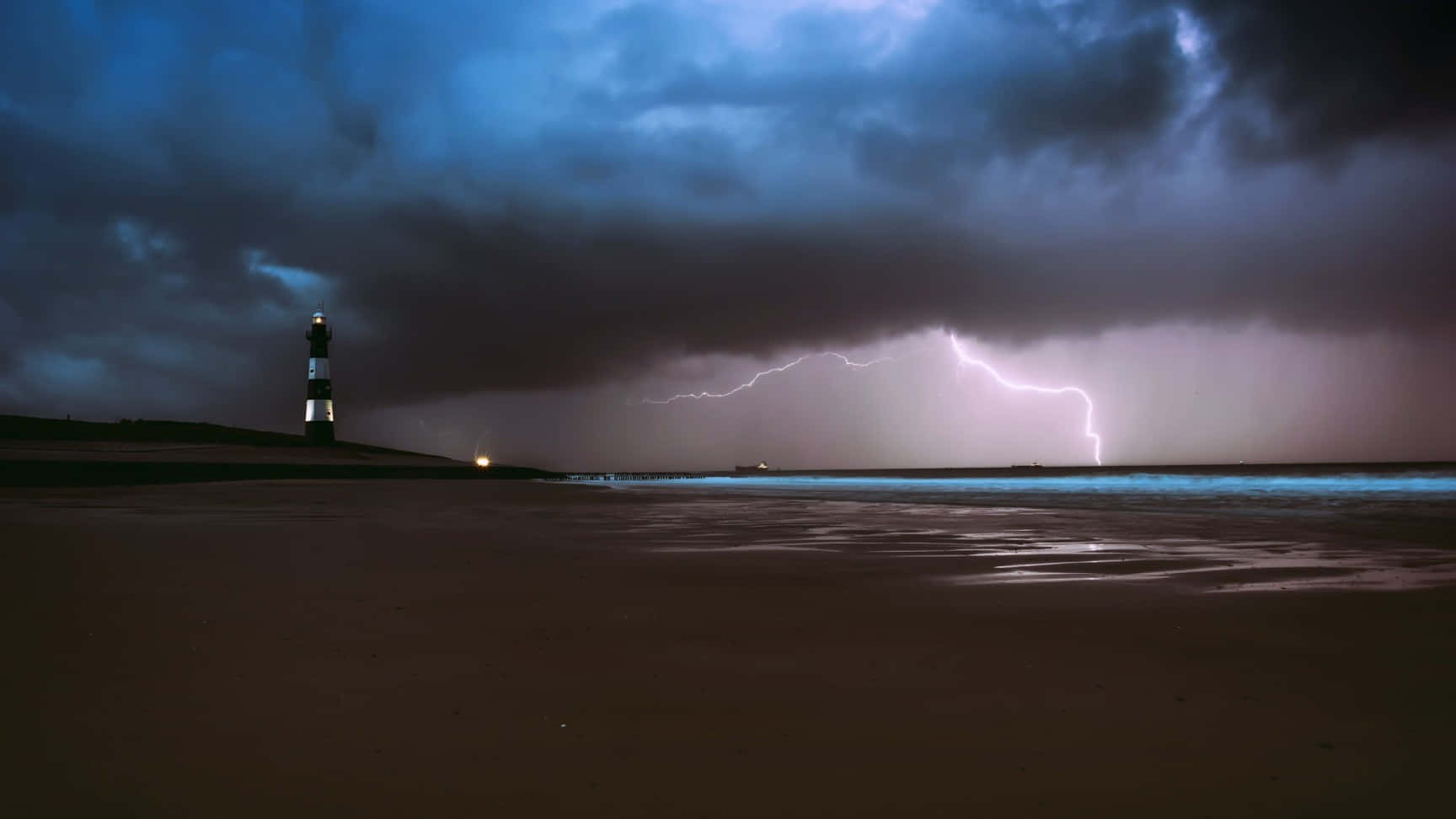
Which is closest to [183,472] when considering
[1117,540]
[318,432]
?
[318,432]

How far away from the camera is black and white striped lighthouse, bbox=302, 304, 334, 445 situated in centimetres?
7319

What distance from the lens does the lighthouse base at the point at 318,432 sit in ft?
238

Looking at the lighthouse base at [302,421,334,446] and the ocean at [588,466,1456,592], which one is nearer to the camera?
the ocean at [588,466,1456,592]

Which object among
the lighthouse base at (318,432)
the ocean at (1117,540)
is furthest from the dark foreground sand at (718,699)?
the lighthouse base at (318,432)

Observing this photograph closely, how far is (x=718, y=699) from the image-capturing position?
12.8 ft

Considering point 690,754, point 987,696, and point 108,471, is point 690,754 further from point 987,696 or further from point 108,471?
point 108,471

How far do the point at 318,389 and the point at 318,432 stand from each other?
4.16 m

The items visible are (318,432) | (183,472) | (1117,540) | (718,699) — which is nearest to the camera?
(718,699)

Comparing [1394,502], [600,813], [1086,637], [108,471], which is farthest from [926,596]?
[108,471]

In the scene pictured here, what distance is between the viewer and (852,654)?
4.80m

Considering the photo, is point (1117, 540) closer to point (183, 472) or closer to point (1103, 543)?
point (1103, 543)

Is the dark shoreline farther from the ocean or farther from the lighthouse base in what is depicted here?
the ocean

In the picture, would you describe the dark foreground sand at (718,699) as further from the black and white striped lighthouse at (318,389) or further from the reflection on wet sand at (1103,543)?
the black and white striped lighthouse at (318,389)

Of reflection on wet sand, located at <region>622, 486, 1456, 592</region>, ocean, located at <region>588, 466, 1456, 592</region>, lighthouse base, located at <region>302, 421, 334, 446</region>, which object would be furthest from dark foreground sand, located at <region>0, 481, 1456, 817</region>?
lighthouse base, located at <region>302, 421, 334, 446</region>
